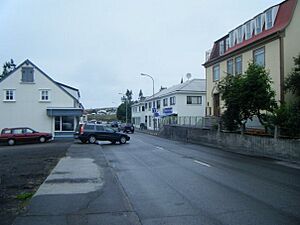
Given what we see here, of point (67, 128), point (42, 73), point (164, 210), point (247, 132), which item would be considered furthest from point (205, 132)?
point (164, 210)

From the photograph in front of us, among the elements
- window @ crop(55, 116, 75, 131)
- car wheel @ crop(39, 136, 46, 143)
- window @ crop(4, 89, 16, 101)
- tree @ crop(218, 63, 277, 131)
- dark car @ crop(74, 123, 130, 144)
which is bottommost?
car wheel @ crop(39, 136, 46, 143)

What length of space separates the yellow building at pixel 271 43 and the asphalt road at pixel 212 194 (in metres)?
15.4

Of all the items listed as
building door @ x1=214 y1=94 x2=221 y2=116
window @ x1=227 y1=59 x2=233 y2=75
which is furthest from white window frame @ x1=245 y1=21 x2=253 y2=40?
building door @ x1=214 y1=94 x2=221 y2=116

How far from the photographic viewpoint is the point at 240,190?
10.8m

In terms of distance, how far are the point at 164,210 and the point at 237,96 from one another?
19.2m

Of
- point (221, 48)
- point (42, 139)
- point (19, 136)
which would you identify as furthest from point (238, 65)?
point (19, 136)

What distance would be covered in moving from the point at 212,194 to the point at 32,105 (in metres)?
38.2

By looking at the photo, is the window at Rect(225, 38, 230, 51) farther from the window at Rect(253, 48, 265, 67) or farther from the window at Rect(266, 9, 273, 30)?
the window at Rect(266, 9, 273, 30)

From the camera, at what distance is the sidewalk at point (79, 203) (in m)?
7.49

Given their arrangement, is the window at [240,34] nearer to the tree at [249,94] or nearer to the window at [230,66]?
the window at [230,66]

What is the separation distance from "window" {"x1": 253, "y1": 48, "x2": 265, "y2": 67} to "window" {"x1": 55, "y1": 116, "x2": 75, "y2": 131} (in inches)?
869

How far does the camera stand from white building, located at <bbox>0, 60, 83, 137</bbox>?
44938 mm

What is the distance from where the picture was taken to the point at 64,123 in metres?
45.6

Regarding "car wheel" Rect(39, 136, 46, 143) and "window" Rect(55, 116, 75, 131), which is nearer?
"car wheel" Rect(39, 136, 46, 143)
